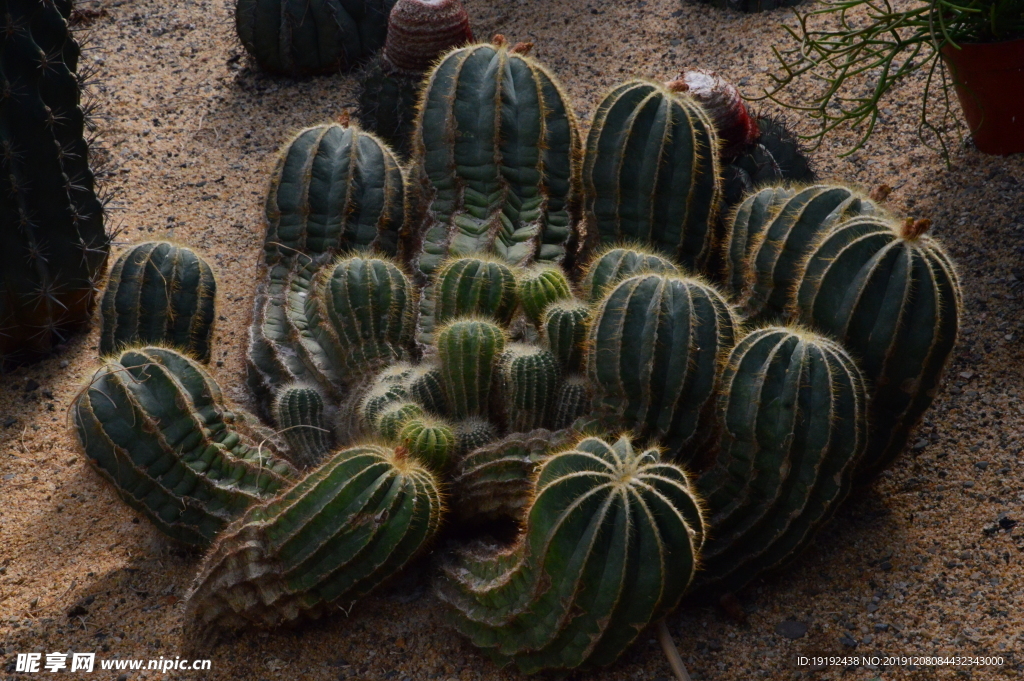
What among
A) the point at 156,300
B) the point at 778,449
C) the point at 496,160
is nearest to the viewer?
the point at 778,449

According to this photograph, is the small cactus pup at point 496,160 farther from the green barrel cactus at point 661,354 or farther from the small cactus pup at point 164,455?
the small cactus pup at point 164,455

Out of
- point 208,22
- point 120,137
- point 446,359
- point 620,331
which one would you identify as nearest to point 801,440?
point 620,331

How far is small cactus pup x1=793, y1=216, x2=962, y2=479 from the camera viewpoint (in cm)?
273

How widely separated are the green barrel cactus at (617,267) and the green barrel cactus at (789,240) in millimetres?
282

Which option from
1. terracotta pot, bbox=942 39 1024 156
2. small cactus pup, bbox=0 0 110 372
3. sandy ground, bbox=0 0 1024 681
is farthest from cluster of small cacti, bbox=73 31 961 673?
terracotta pot, bbox=942 39 1024 156

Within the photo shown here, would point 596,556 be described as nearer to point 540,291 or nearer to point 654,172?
point 540,291

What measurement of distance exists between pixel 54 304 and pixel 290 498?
202 centimetres

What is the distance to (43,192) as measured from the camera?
399cm

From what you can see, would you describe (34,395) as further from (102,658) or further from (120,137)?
(120,137)

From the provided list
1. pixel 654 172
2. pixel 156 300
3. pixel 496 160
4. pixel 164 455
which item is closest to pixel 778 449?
pixel 654 172

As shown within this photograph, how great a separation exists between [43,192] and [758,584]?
3.06 metres

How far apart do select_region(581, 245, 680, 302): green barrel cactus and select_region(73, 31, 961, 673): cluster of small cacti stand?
1 cm

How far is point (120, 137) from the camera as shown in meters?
5.67

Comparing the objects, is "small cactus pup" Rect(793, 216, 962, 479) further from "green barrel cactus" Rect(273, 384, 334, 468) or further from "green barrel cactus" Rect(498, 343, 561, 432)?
"green barrel cactus" Rect(273, 384, 334, 468)
